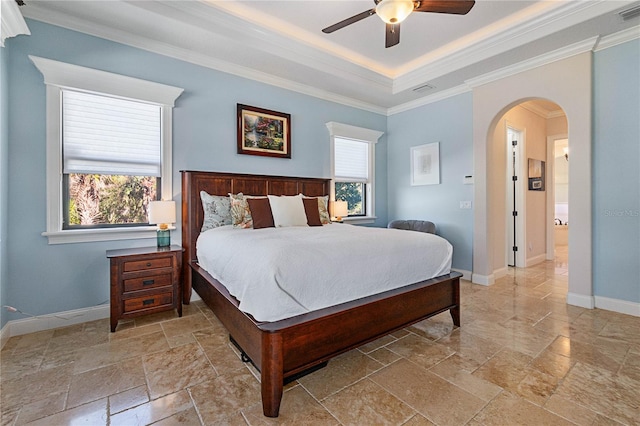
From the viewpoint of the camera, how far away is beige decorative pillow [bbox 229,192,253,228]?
125 inches

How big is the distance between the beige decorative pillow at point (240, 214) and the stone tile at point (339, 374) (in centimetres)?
171

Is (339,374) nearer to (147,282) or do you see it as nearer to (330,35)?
(147,282)

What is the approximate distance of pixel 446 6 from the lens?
88.5 inches

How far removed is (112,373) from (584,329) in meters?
3.88

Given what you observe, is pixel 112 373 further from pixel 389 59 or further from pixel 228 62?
pixel 389 59

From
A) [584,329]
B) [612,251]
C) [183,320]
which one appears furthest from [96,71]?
[612,251]

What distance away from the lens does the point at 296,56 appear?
11.6ft

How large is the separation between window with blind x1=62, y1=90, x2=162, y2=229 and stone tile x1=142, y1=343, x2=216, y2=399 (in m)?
1.62

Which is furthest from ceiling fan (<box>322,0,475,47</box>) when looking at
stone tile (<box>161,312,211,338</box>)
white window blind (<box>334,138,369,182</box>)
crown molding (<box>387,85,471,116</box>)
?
stone tile (<box>161,312,211,338</box>)

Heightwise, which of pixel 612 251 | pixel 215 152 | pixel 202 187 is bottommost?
pixel 612 251

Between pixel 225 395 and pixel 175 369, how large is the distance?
0.52 meters

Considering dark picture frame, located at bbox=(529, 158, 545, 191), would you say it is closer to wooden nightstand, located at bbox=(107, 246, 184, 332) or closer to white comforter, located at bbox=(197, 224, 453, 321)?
white comforter, located at bbox=(197, 224, 453, 321)

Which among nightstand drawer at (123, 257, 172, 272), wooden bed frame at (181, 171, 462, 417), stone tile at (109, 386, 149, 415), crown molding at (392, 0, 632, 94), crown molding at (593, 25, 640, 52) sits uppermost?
crown molding at (392, 0, 632, 94)

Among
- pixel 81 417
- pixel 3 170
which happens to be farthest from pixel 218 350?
pixel 3 170
